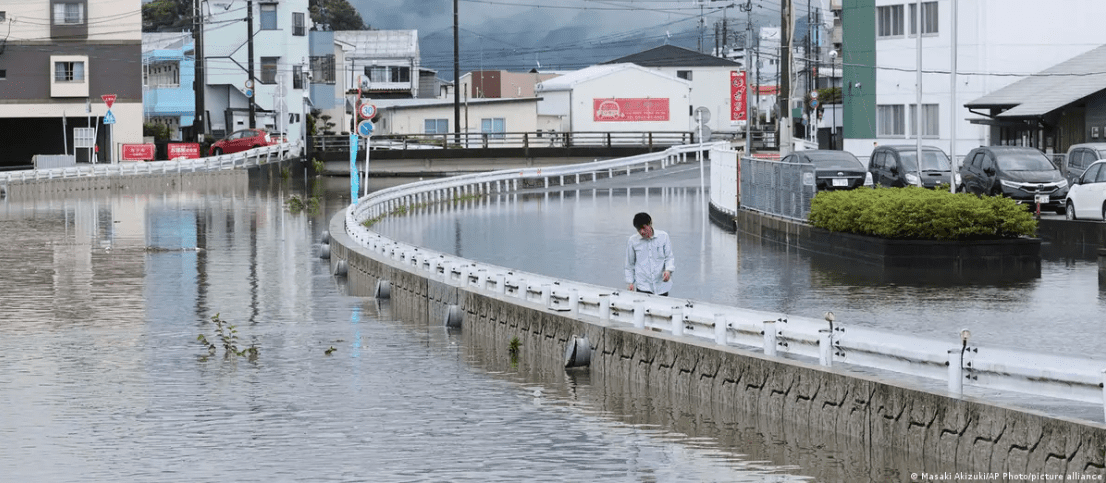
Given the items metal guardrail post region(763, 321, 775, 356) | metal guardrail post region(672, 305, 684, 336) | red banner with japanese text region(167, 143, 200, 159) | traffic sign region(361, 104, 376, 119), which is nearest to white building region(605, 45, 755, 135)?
red banner with japanese text region(167, 143, 200, 159)

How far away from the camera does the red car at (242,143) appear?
68.4 m

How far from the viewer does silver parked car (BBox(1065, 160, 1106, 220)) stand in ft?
95.3

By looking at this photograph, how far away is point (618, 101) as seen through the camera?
8850cm

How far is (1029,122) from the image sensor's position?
48219mm

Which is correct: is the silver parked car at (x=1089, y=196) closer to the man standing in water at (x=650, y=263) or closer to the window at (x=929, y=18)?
the man standing in water at (x=650, y=263)

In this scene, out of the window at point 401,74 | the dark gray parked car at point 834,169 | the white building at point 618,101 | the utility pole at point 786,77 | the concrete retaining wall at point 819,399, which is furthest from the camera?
the window at point 401,74

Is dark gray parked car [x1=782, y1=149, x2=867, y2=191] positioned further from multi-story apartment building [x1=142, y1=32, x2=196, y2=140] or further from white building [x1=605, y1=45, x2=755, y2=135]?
white building [x1=605, y1=45, x2=755, y2=135]

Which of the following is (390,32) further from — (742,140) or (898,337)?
(898,337)

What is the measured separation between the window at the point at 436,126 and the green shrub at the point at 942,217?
6412 centimetres

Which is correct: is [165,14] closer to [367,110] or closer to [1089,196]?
[367,110]

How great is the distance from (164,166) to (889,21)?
2675 centimetres

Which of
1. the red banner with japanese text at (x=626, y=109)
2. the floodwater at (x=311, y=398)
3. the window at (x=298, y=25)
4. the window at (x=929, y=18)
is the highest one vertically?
A: the window at (x=298, y=25)

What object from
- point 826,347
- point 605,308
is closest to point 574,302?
point 605,308

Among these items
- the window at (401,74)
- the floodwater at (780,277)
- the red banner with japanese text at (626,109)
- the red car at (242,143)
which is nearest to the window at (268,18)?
the red car at (242,143)
